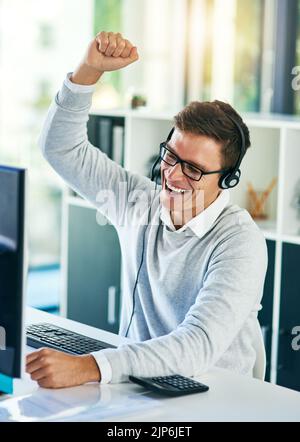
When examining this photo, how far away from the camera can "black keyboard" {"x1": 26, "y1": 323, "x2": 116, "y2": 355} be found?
6.47ft

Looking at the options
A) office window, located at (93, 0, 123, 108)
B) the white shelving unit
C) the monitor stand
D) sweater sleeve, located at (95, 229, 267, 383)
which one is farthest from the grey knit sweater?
office window, located at (93, 0, 123, 108)

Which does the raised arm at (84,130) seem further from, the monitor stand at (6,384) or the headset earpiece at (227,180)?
the monitor stand at (6,384)

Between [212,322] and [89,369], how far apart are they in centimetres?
30

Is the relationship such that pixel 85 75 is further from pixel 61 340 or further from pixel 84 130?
pixel 61 340

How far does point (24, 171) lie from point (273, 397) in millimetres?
741

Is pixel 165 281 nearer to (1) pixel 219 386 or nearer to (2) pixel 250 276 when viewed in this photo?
(2) pixel 250 276

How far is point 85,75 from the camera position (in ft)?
7.25

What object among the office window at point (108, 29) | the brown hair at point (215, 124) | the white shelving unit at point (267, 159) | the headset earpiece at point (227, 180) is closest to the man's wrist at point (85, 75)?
the brown hair at point (215, 124)

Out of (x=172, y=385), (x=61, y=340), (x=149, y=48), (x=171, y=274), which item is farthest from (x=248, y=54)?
(x=172, y=385)

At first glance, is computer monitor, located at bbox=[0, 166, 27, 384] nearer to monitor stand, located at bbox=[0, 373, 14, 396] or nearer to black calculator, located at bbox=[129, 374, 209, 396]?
monitor stand, located at bbox=[0, 373, 14, 396]

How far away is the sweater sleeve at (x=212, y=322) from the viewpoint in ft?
5.88

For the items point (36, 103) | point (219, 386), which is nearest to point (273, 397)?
point (219, 386)
